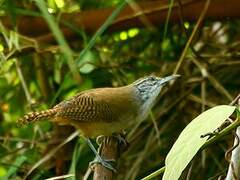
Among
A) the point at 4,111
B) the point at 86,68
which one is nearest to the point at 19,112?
the point at 4,111

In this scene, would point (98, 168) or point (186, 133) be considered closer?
point (186, 133)

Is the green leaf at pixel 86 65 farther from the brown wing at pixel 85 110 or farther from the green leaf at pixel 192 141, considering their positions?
the green leaf at pixel 192 141

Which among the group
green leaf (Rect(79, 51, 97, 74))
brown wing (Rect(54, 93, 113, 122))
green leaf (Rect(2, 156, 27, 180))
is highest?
green leaf (Rect(79, 51, 97, 74))

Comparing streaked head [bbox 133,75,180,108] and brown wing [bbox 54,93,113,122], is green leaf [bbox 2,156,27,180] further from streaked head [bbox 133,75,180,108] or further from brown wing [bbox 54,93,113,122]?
streaked head [bbox 133,75,180,108]

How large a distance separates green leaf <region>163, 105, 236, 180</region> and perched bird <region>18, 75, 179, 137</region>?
93 cm

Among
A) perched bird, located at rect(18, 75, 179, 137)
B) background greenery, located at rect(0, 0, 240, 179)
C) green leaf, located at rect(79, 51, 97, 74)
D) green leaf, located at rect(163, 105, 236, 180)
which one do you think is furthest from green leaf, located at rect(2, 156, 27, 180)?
green leaf, located at rect(163, 105, 236, 180)

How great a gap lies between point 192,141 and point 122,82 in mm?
1734

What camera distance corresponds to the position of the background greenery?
260cm

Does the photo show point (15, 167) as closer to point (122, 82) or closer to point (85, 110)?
point (85, 110)

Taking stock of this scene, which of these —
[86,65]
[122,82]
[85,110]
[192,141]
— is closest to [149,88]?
[86,65]

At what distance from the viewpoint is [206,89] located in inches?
114

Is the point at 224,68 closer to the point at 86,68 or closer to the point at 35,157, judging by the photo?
the point at 86,68

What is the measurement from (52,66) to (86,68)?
0.53 metres

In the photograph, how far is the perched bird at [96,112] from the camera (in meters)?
2.13
